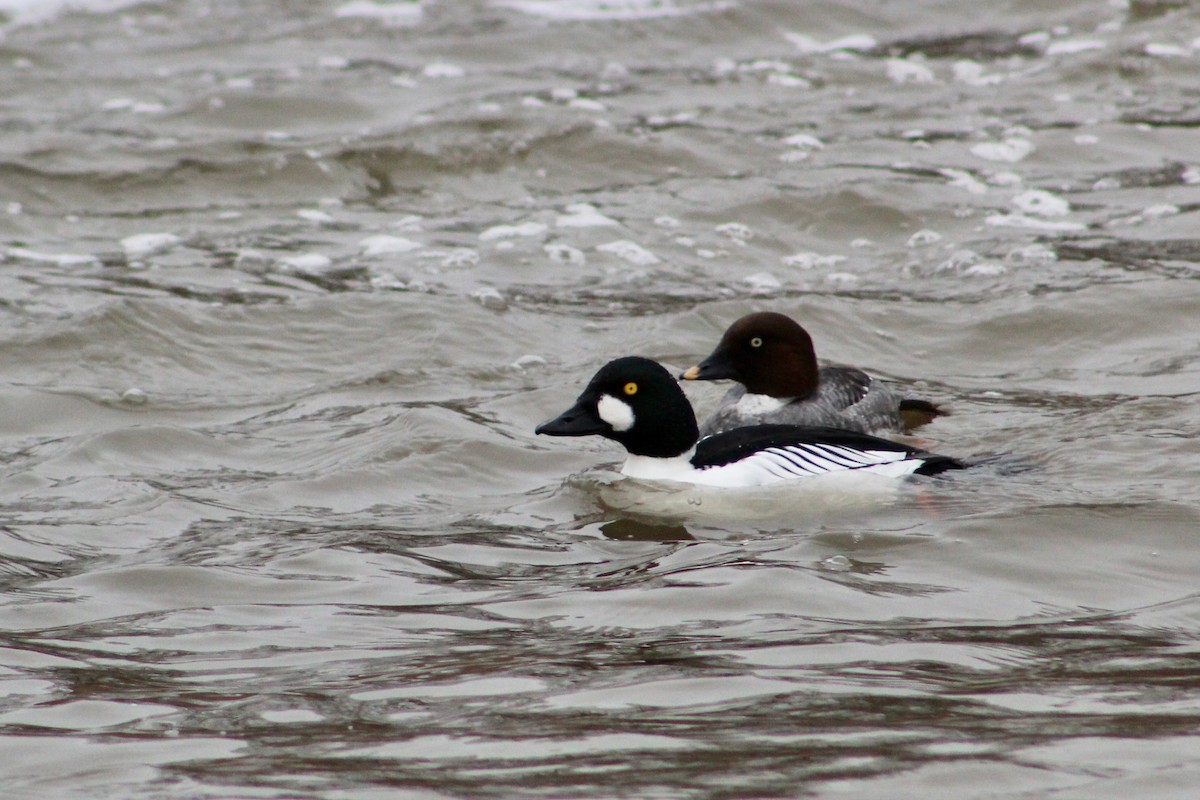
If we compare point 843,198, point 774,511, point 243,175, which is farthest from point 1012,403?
point 243,175

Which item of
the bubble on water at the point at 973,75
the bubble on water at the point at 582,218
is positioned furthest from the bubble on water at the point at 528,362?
the bubble on water at the point at 973,75

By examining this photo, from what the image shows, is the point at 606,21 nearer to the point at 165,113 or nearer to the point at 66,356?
the point at 165,113

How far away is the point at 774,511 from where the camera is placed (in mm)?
6988

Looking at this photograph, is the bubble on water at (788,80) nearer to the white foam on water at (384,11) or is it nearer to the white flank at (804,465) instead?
the white foam on water at (384,11)

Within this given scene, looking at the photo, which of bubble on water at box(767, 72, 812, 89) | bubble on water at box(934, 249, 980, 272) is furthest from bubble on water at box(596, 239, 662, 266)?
bubble on water at box(767, 72, 812, 89)

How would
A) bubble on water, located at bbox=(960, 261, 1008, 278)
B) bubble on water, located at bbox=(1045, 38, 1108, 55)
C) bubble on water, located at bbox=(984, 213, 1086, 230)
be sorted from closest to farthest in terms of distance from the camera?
bubble on water, located at bbox=(960, 261, 1008, 278) → bubble on water, located at bbox=(984, 213, 1086, 230) → bubble on water, located at bbox=(1045, 38, 1108, 55)

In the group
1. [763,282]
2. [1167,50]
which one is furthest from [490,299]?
[1167,50]

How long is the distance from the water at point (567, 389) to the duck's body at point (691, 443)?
0.73 feet

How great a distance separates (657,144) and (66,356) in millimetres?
5551

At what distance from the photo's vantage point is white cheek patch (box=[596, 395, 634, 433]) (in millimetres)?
7277

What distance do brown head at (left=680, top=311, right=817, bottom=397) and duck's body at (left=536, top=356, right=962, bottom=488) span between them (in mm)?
756

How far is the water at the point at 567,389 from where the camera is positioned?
4.32 meters

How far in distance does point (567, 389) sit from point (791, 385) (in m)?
1.32

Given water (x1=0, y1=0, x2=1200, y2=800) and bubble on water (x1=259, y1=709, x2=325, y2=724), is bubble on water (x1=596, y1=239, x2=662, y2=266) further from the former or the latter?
bubble on water (x1=259, y1=709, x2=325, y2=724)
